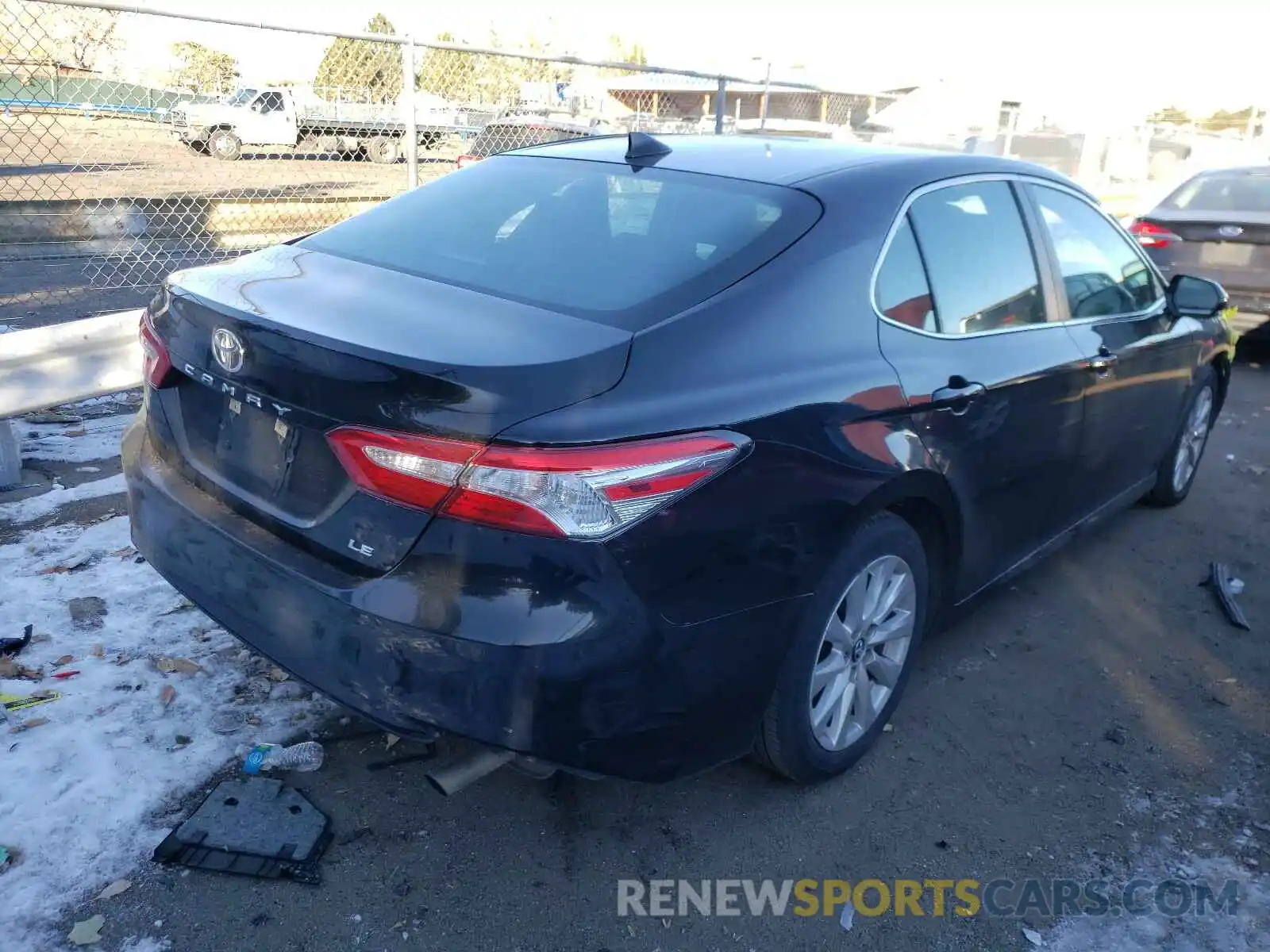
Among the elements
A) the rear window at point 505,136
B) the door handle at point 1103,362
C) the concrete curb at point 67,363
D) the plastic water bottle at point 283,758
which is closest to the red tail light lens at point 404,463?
the plastic water bottle at point 283,758

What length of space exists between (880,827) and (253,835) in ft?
5.46

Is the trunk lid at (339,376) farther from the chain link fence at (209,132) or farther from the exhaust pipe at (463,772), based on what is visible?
the chain link fence at (209,132)

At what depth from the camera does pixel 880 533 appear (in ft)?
Result: 8.98

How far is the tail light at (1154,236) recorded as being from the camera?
8.56 metres

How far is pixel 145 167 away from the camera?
9.73 metres

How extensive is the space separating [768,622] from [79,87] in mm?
5821

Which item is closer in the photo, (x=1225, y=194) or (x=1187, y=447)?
(x=1187, y=447)

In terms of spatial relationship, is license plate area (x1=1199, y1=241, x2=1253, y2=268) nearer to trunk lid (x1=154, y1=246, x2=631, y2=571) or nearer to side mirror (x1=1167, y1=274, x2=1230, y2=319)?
side mirror (x1=1167, y1=274, x2=1230, y2=319)

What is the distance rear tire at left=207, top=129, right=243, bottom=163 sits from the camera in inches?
399

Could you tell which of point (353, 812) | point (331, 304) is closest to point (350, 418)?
point (331, 304)

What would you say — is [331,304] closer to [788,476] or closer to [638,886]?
[788,476]

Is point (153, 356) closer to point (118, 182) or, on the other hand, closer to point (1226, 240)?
point (1226, 240)

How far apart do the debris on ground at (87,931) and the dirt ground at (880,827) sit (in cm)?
3

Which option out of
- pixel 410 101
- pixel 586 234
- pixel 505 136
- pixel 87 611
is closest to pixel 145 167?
pixel 505 136
